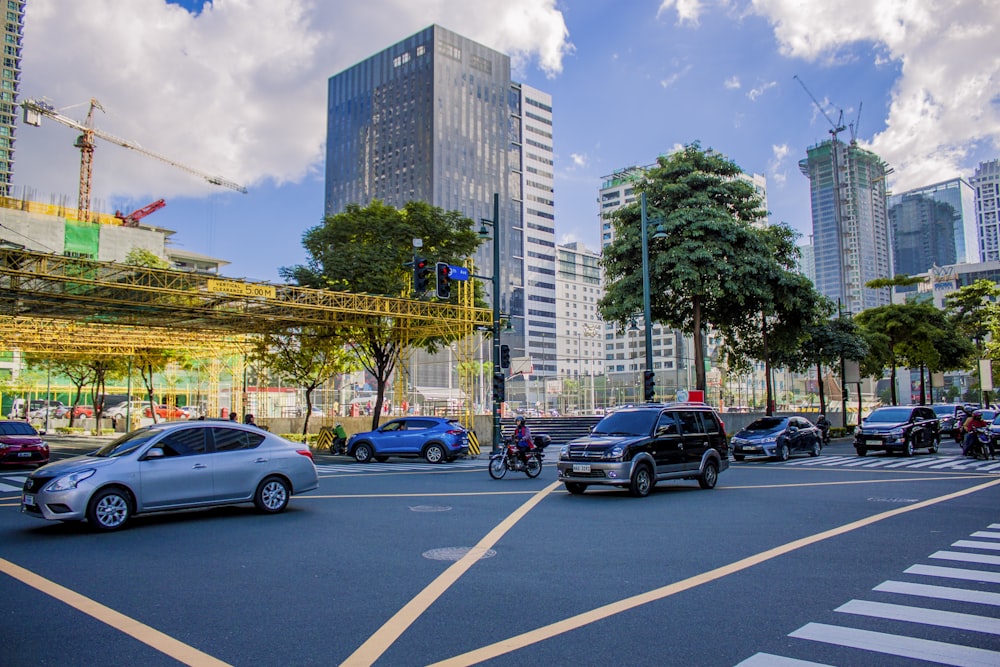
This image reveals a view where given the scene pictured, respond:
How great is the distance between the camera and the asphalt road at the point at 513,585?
205 inches

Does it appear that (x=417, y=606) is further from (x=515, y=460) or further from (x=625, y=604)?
(x=515, y=460)

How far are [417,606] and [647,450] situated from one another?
8.99 m

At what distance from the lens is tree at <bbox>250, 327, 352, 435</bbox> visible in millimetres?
36000

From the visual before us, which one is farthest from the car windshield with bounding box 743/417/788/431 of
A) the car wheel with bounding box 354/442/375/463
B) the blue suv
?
the car wheel with bounding box 354/442/375/463

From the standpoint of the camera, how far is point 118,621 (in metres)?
5.88

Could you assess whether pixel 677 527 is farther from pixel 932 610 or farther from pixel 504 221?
pixel 504 221

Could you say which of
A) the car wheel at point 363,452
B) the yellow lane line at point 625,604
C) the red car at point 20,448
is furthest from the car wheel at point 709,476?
the red car at point 20,448

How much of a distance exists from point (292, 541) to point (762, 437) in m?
19.0

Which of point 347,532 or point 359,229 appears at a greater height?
point 359,229

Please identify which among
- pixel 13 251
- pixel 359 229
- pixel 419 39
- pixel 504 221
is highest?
pixel 419 39

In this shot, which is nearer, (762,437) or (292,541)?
(292,541)

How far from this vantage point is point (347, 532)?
1013 centimetres

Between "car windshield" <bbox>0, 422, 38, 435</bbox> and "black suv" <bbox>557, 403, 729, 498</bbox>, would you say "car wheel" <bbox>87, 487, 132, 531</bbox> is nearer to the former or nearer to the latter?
"black suv" <bbox>557, 403, 729, 498</bbox>

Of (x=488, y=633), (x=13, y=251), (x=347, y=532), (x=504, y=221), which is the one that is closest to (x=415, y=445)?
(x=13, y=251)
